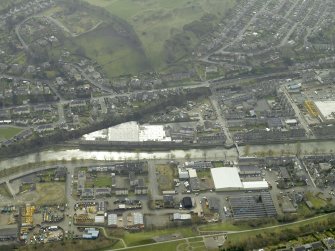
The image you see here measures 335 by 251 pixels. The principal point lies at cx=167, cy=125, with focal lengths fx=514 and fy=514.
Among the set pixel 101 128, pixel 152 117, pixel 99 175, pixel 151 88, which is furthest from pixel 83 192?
pixel 151 88

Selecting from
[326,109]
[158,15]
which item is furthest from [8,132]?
[326,109]

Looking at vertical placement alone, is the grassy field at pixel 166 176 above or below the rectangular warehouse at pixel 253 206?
above

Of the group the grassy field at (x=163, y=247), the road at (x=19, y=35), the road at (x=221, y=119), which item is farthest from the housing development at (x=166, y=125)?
the road at (x=19, y=35)

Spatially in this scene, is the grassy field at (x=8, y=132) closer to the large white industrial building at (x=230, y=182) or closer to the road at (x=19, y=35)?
the road at (x=19, y=35)

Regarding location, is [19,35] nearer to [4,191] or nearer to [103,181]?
[4,191]

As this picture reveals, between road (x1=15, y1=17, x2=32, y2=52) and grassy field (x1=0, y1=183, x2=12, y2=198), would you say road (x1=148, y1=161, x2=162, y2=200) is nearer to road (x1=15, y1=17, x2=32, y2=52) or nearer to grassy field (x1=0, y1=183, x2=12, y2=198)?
grassy field (x1=0, y1=183, x2=12, y2=198)
